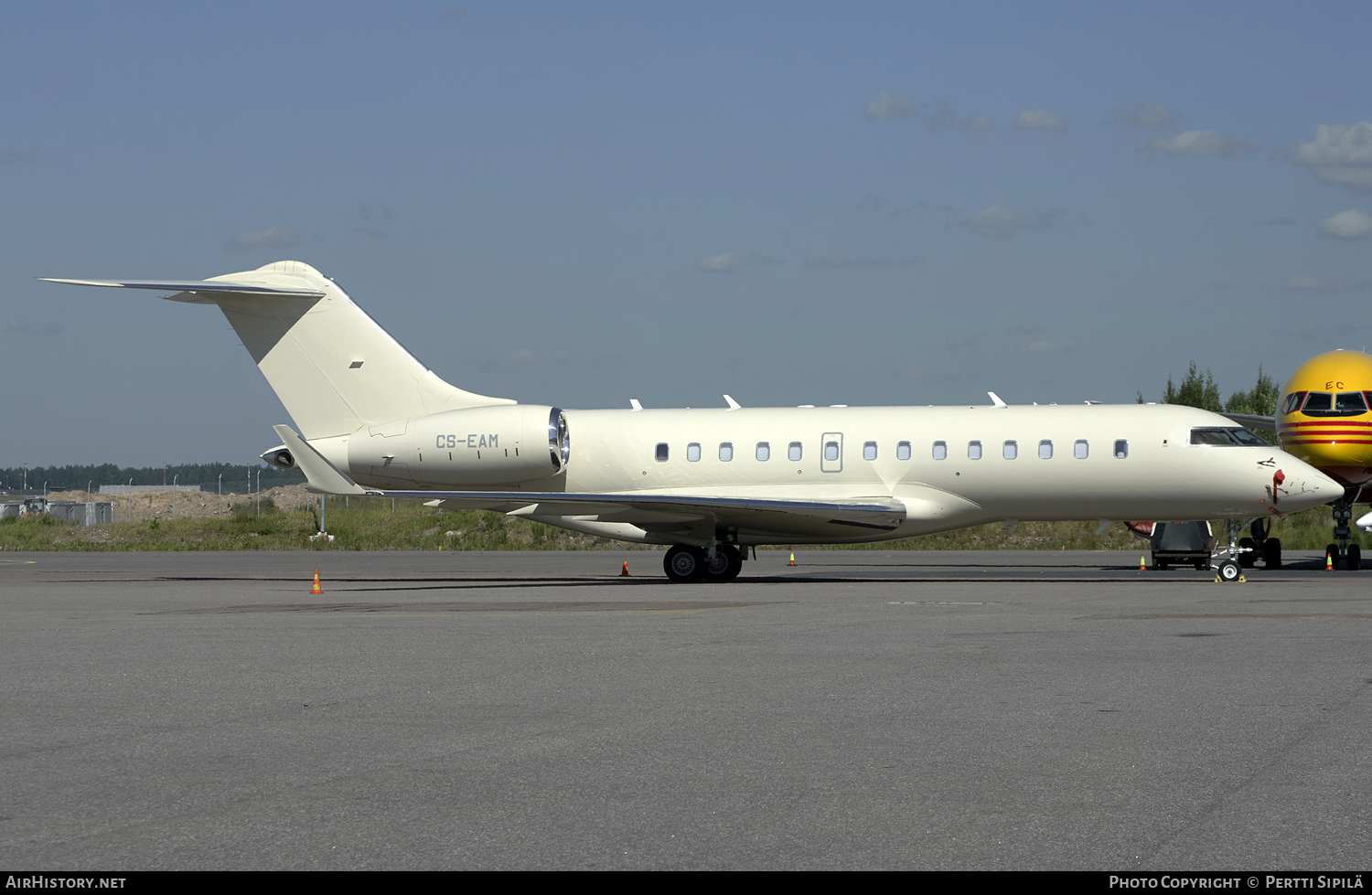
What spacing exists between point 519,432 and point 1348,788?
2064cm

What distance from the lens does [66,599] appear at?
2119 centimetres

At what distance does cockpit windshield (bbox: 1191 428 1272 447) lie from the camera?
80.8 ft

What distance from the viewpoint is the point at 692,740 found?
26.4 feet

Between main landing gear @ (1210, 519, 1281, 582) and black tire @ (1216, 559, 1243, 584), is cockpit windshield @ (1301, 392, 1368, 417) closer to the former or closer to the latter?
main landing gear @ (1210, 519, 1281, 582)

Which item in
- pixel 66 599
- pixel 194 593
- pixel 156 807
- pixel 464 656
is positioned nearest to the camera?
pixel 156 807

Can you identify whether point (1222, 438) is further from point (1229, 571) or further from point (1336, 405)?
point (1336, 405)

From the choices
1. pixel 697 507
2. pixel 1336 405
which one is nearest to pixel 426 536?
pixel 697 507

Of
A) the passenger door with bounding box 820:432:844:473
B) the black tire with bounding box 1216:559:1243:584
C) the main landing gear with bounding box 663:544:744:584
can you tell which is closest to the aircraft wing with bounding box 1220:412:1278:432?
the black tire with bounding box 1216:559:1243:584

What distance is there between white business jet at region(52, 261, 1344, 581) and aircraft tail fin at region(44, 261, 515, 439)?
0.04 m

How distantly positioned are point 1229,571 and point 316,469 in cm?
1639

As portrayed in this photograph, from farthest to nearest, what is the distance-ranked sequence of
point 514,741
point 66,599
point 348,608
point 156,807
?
point 66,599 < point 348,608 < point 514,741 < point 156,807

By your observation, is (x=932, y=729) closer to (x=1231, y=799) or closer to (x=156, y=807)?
(x=1231, y=799)
